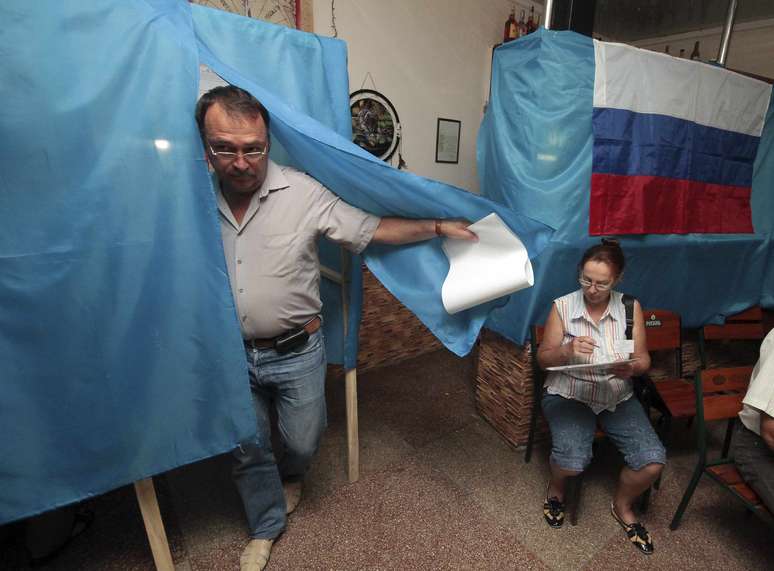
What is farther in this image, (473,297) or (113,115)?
(473,297)

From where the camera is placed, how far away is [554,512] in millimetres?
1768

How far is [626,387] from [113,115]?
2031 mm

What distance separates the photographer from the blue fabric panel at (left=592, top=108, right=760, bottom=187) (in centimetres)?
204

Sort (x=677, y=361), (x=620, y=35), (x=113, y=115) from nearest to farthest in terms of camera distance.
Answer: (x=113, y=115) < (x=677, y=361) < (x=620, y=35)

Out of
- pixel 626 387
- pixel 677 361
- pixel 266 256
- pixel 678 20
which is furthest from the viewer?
pixel 678 20

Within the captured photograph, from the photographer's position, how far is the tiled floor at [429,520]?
5.25ft

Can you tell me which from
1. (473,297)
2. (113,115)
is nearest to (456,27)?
(473,297)

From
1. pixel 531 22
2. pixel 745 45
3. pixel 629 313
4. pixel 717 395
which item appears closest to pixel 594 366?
pixel 629 313

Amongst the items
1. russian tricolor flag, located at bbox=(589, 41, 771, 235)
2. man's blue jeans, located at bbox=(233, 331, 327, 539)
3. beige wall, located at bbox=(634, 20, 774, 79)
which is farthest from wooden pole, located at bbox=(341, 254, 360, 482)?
beige wall, located at bbox=(634, 20, 774, 79)

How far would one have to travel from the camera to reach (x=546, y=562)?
1588 millimetres

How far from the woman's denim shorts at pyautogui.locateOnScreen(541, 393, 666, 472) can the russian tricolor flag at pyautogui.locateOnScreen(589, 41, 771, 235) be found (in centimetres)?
89

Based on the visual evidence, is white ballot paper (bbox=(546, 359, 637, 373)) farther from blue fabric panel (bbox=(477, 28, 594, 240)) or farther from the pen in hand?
blue fabric panel (bbox=(477, 28, 594, 240))

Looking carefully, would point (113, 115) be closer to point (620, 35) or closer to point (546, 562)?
point (546, 562)

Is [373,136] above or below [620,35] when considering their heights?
below
